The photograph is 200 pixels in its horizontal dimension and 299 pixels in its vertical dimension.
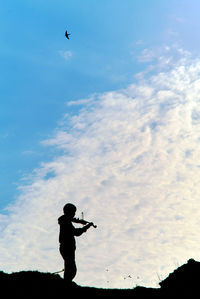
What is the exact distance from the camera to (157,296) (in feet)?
31.2

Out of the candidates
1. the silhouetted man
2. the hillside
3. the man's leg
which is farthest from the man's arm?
the hillside

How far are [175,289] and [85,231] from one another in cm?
342

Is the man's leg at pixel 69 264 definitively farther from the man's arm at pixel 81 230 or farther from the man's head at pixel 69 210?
the man's head at pixel 69 210

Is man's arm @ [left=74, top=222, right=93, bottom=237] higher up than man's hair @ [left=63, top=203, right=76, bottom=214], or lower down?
lower down

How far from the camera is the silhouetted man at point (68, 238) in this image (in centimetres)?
861

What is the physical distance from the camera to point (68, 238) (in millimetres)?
8727

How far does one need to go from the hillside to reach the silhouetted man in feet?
1.67

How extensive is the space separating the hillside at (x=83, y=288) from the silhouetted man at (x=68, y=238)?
51 cm

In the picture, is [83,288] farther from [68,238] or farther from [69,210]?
[69,210]

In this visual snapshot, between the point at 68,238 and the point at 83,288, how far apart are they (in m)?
1.94

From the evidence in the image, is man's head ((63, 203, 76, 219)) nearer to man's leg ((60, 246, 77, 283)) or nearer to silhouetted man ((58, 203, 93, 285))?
silhouetted man ((58, 203, 93, 285))

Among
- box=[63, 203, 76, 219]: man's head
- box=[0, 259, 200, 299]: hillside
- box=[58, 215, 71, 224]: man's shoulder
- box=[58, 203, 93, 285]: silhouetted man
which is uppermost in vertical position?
box=[63, 203, 76, 219]: man's head

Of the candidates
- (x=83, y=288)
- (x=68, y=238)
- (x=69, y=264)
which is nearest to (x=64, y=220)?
(x=68, y=238)

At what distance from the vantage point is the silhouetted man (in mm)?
8609
